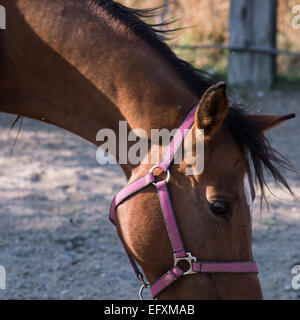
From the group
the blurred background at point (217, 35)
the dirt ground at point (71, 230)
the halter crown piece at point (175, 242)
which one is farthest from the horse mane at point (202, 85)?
the blurred background at point (217, 35)

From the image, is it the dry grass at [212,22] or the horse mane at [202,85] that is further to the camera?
the dry grass at [212,22]

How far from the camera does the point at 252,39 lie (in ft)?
24.0

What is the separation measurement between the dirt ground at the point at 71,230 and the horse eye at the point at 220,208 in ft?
1.74

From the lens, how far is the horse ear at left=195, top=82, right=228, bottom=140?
1750 mm

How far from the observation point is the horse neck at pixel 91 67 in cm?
199

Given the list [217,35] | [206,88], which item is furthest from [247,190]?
[217,35]

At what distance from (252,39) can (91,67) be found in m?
5.75

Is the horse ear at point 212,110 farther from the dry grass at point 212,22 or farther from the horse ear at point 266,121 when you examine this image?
the dry grass at point 212,22

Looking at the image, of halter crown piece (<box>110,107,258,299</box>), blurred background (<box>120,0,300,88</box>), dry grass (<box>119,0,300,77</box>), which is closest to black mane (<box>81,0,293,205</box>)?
halter crown piece (<box>110,107,258,299</box>)

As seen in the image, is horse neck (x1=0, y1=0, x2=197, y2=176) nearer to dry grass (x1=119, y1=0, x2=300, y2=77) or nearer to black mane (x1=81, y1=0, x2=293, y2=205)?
black mane (x1=81, y1=0, x2=293, y2=205)

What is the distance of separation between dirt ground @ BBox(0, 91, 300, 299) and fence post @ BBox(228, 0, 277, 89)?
2.01 m

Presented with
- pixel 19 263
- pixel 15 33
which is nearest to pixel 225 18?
pixel 19 263
